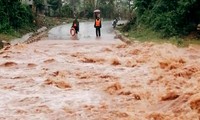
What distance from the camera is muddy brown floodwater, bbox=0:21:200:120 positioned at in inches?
331

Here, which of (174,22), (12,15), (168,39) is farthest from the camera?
(12,15)

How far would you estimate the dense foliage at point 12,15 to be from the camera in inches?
1086

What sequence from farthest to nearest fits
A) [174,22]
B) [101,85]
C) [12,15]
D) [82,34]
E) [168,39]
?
[82,34], [12,15], [174,22], [168,39], [101,85]

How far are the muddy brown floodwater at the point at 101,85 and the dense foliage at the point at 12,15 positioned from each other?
9906 mm

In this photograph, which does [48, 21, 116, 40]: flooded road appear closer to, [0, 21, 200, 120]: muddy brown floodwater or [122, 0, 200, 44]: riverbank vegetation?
[122, 0, 200, 44]: riverbank vegetation

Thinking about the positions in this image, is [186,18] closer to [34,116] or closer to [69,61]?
[69,61]

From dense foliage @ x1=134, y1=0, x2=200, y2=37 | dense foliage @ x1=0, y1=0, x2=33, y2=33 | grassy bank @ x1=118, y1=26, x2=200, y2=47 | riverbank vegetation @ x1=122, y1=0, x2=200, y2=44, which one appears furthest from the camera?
dense foliage @ x1=0, y1=0, x2=33, y2=33

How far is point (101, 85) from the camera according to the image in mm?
11242

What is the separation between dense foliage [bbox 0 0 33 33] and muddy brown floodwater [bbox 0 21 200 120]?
9.91 metres

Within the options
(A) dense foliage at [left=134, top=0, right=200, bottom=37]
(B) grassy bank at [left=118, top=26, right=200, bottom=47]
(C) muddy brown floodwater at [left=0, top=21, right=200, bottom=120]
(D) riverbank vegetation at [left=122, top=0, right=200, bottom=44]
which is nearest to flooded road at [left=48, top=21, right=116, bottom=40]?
(B) grassy bank at [left=118, top=26, right=200, bottom=47]

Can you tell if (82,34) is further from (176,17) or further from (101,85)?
(101,85)

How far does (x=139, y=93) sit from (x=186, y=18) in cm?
1361

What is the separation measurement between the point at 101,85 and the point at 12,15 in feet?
64.4

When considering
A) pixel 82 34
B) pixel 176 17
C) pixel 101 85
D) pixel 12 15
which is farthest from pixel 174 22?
pixel 101 85
